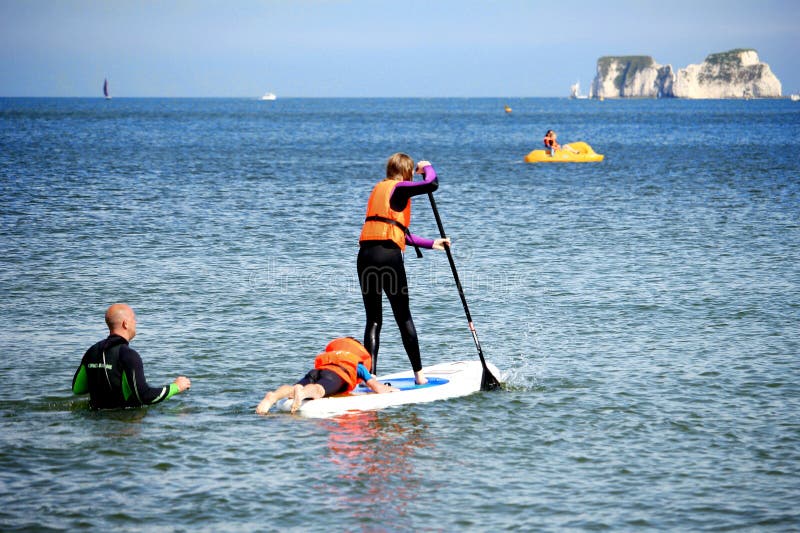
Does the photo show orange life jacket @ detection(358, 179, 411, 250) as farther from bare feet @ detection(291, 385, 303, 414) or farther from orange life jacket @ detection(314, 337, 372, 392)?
bare feet @ detection(291, 385, 303, 414)

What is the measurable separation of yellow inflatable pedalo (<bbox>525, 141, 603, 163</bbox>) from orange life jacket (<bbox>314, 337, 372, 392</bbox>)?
143 ft

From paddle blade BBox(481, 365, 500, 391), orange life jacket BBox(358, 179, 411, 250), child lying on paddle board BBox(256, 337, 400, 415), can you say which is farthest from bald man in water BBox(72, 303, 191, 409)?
paddle blade BBox(481, 365, 500, 391)

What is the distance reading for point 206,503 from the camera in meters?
7.85

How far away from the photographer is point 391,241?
10.3 metres

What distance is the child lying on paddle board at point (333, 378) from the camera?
9.83 meters

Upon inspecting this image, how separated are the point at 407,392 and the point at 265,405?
1537 millimetres

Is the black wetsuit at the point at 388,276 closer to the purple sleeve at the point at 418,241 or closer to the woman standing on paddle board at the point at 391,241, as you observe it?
the woman standing on paddle board at the point at 391,241

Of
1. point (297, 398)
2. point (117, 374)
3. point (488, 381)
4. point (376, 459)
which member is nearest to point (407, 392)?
point (488, 381)

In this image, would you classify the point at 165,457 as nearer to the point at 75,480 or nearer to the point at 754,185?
the point at 75,480

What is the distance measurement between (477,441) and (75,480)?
11.6 ft

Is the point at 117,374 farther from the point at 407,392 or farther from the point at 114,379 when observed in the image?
the point at 407,392

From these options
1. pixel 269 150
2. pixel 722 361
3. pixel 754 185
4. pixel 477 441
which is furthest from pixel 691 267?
pixel 269 150

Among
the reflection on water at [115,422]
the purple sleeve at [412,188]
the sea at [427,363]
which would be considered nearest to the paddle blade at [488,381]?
the sea at [427,363]

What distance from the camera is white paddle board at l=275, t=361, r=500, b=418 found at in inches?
392
